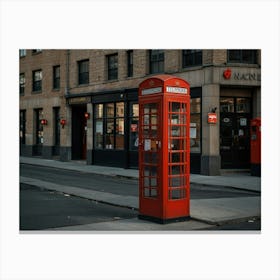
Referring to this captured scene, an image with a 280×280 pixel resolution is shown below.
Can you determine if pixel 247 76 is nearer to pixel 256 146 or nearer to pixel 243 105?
pixel 243 105

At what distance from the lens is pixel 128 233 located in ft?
27.4

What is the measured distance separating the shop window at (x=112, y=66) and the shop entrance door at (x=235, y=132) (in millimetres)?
6850

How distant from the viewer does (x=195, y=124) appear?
19453 mm

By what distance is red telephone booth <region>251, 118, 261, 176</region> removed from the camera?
703 inches

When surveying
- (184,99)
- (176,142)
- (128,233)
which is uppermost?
(184,99)

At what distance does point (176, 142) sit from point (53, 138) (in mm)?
20956

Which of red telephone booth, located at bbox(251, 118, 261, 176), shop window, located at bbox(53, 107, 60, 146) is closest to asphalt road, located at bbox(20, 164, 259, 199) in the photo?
red telephone booth, located at bbox(251, 118, 261, 176)

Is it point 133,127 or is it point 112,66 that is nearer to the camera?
point 133,127

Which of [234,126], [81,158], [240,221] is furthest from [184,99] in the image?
[81,158]

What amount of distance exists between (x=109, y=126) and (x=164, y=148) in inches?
614

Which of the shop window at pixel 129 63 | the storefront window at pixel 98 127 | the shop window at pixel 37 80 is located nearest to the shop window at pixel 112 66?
the shop window at pixel 129 63

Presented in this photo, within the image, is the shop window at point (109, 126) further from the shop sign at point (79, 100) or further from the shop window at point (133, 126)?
the shop sign at point (79, 100)

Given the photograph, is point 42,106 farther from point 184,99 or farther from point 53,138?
point 184,99

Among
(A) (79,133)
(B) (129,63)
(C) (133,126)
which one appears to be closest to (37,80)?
(A) (79,133)
